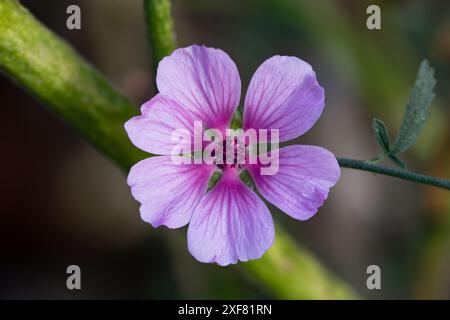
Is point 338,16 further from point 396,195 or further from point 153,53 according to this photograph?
point 153,53

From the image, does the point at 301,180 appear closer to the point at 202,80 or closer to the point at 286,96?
the point at 286,96

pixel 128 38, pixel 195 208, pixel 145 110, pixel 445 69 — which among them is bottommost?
pixel 195 208

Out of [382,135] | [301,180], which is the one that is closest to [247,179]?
[301,180]

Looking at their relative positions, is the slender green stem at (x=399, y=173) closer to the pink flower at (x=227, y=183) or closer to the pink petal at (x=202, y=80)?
the pink flower at (x=227, y=183)

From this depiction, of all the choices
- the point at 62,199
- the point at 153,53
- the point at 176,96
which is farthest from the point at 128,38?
the point at 176,96

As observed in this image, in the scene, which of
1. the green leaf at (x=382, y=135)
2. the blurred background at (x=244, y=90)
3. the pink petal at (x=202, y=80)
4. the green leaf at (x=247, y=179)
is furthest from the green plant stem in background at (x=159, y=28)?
the blurred background at (x=244, y=90)

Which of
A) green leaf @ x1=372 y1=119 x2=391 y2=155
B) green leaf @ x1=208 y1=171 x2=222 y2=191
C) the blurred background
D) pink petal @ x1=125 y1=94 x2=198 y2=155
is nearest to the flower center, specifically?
green leaf @ x1=208 y1=171 x2=222 y2=191
